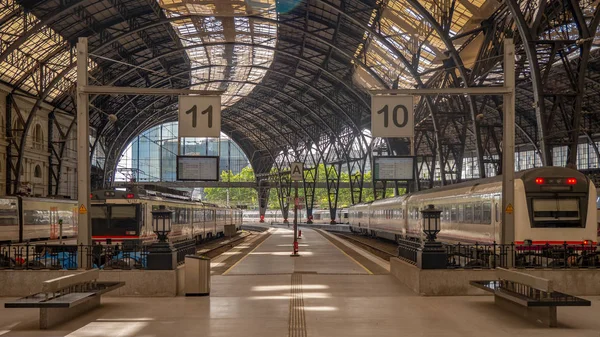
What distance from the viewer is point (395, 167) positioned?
3538 centimetres

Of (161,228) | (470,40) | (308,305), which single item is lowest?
(308,305)

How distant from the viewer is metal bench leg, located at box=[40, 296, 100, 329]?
11.5m

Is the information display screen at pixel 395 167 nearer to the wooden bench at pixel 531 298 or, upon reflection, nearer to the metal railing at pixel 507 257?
the metal railing at pixel 507 257

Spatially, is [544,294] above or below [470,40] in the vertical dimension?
below

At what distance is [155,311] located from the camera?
1355cm

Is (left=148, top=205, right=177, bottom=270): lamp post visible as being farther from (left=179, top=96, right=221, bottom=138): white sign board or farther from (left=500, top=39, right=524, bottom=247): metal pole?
(left=500, top=39, right=524, bottom=247): metal pole

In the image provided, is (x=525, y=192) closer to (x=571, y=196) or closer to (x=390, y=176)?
(x=571, y=196)

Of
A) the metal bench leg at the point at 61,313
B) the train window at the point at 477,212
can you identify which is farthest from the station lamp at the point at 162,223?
the train window at the point at 477,212

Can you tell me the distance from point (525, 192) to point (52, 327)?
620 inches

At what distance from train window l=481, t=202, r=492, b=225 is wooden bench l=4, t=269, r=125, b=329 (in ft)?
47.4

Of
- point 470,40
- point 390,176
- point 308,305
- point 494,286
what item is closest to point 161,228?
point 308,305

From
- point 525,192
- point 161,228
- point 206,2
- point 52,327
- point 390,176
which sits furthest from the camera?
point 206,2

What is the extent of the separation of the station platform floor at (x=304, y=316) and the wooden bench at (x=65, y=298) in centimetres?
22

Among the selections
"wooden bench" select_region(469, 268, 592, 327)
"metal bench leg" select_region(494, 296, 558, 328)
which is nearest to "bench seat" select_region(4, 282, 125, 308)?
"wooden bench" select_region(469, 268, 592, 327)
